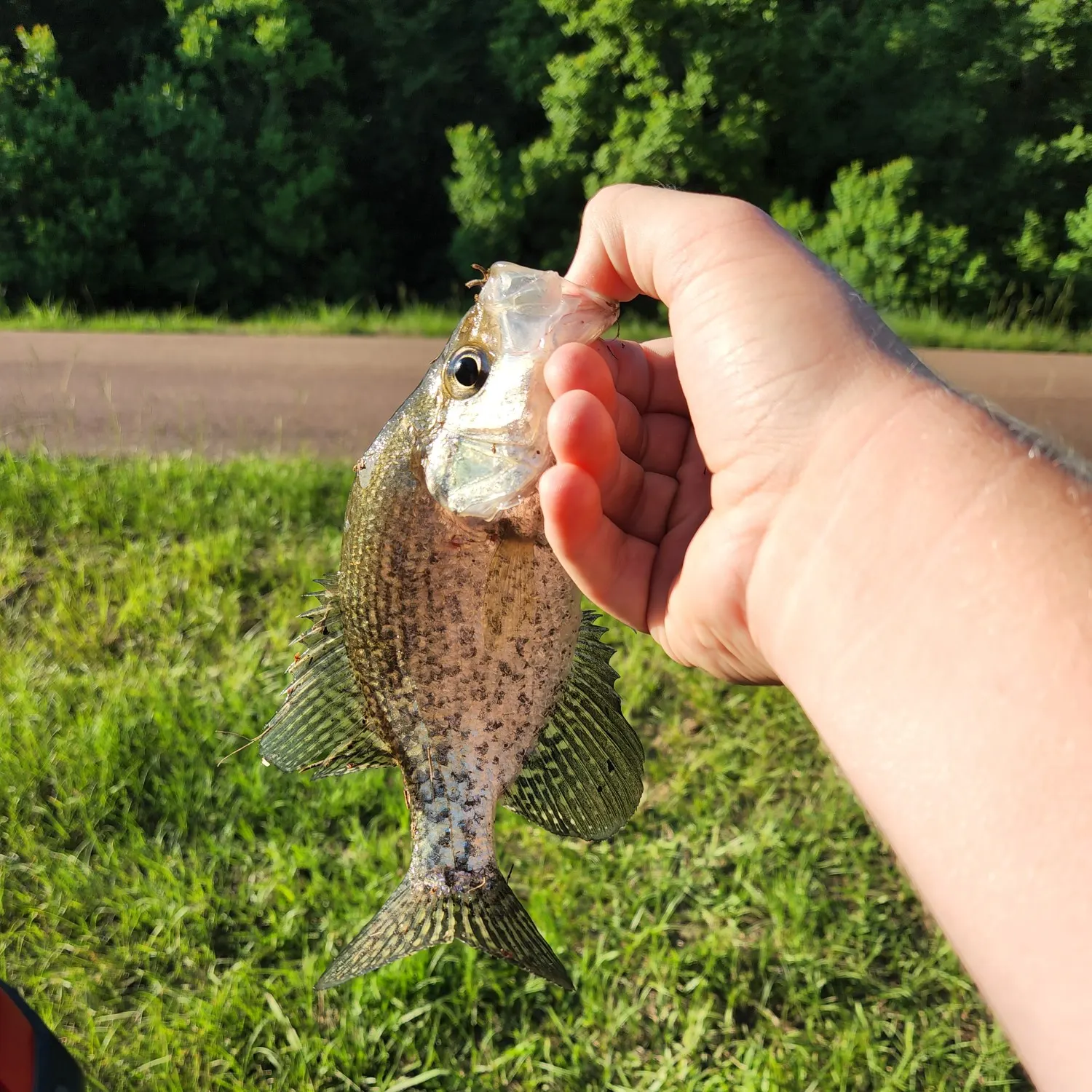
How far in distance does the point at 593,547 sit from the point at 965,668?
761 millimetres

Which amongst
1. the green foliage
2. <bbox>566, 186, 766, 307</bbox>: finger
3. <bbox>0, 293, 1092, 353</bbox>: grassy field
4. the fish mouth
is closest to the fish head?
the fish mouth

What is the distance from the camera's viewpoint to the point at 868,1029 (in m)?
2.57

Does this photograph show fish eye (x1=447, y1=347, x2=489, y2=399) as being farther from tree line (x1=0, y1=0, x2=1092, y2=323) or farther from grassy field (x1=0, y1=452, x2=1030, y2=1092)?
tree line (x1=0, y1=0, x2=1092, y2=323)

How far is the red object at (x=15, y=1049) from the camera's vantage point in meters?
1.55

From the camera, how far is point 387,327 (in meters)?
7.65

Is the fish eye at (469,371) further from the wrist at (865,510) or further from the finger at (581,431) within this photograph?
the wrist at (865,510)

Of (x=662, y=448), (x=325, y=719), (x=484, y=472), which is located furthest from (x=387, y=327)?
(x=484, y=472)

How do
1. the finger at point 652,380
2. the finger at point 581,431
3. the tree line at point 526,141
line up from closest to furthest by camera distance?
the finger at point 581,431 → the finger at point 652,380 → the tree line at point 526,141

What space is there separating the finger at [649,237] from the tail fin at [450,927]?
1.27m

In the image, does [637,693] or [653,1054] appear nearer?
[653,1054]

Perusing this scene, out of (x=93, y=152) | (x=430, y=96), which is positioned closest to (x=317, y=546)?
(x=93, y=152)

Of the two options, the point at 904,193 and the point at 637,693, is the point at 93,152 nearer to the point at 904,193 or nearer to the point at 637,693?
the point at 904,193

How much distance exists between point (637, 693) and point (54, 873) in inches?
84.8

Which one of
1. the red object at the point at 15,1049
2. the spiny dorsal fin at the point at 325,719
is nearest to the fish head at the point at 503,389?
the spiny dorsal fin at the point at 325,719
